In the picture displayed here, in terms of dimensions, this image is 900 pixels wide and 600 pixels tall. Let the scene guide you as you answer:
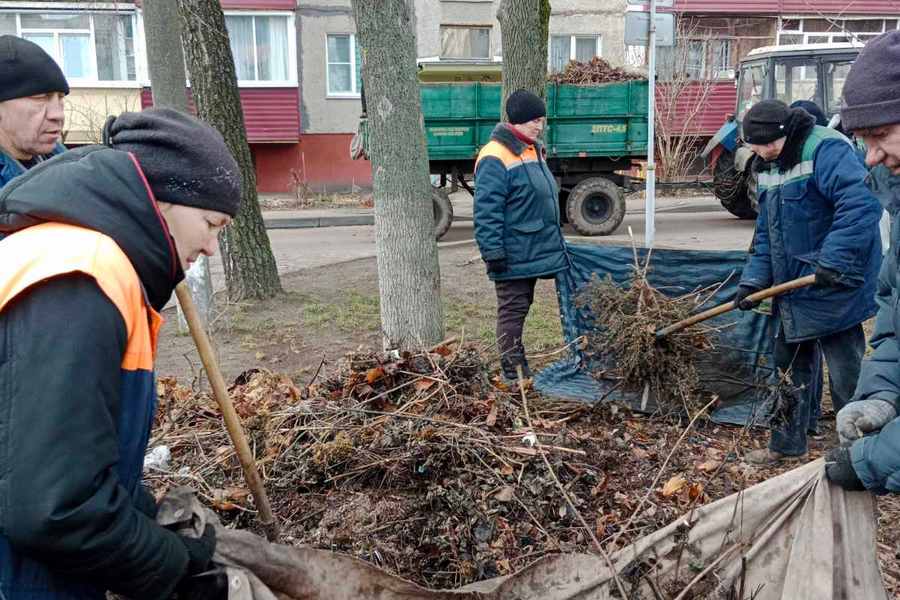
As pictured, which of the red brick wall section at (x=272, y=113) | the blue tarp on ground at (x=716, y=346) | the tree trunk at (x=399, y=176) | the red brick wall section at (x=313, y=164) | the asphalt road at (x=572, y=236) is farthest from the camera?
the red brick wall section at (x=313, y=164)

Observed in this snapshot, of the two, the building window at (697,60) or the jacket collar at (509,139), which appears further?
the building window at (697,60)

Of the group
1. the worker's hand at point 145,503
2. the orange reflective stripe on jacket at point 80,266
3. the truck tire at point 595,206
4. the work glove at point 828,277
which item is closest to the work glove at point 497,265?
the work glove at point 828,277

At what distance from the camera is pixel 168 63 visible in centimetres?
673

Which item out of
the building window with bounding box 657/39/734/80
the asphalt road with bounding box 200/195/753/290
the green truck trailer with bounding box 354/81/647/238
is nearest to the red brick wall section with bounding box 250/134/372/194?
the asphalt road with bounding box 200/195/753/290

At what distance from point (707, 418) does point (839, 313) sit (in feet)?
3.13

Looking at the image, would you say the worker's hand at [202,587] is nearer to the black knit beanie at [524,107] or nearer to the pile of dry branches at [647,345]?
the pile of dry branches at [647,345]

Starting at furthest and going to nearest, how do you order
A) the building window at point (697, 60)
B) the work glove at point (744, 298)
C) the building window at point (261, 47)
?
the building window at point (261, 47) < the building window at point (697, 60) < the work glove at point (744, 298)

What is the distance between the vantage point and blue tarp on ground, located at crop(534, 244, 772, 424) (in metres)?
4.90

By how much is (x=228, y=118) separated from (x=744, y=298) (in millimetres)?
4982

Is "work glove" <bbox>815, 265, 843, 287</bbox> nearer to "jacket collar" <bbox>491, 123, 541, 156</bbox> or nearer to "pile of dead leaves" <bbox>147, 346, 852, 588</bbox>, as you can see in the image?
"pile of dead leaves" <bbox>147, 346, 852, 588</bbox>

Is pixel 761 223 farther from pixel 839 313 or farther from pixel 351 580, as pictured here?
pixel 351 580

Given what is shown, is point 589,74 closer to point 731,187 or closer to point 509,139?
point 731,187

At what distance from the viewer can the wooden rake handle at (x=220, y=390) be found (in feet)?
6.44

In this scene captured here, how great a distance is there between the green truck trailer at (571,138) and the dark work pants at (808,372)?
809cm
